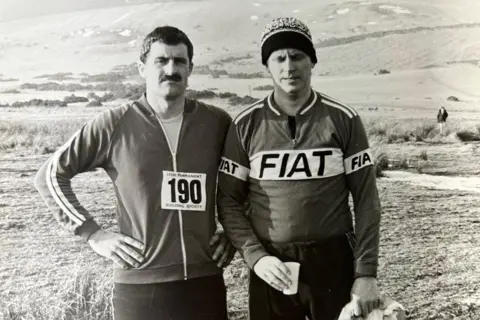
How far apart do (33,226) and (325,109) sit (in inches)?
44.1

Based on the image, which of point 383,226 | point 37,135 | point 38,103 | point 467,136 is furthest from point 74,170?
point 467,136

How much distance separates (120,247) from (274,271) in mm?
505

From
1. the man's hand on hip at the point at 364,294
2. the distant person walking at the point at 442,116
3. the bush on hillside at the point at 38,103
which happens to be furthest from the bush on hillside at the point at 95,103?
the distant person walking at the point at 442,116

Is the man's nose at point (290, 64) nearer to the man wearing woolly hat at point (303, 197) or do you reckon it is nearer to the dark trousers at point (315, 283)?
the man wearing woolly hat at point (303, 197)

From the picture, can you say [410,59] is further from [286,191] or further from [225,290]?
[225,290]

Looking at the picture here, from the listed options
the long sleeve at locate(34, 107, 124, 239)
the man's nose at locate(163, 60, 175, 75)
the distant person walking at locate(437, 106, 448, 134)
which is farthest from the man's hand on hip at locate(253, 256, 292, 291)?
the distant person walking at locate(437, 106, 448, 134)

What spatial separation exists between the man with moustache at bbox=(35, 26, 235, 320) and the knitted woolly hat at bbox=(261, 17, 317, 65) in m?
0.29

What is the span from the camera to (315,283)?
5.39 feet

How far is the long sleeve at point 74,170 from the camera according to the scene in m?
1.71

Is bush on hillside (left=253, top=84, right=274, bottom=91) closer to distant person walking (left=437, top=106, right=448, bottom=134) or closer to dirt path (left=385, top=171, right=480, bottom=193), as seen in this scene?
dirt path (left=385, top=171, right=480, bottom=193)

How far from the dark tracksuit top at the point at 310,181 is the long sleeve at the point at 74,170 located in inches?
18.1

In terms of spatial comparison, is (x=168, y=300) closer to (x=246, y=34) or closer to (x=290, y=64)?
(x=290, y=64)

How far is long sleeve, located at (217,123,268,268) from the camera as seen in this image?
1.67 meters

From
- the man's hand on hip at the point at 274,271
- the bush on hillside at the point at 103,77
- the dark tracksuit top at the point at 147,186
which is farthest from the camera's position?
the bush on hillside at the point at 103,77
